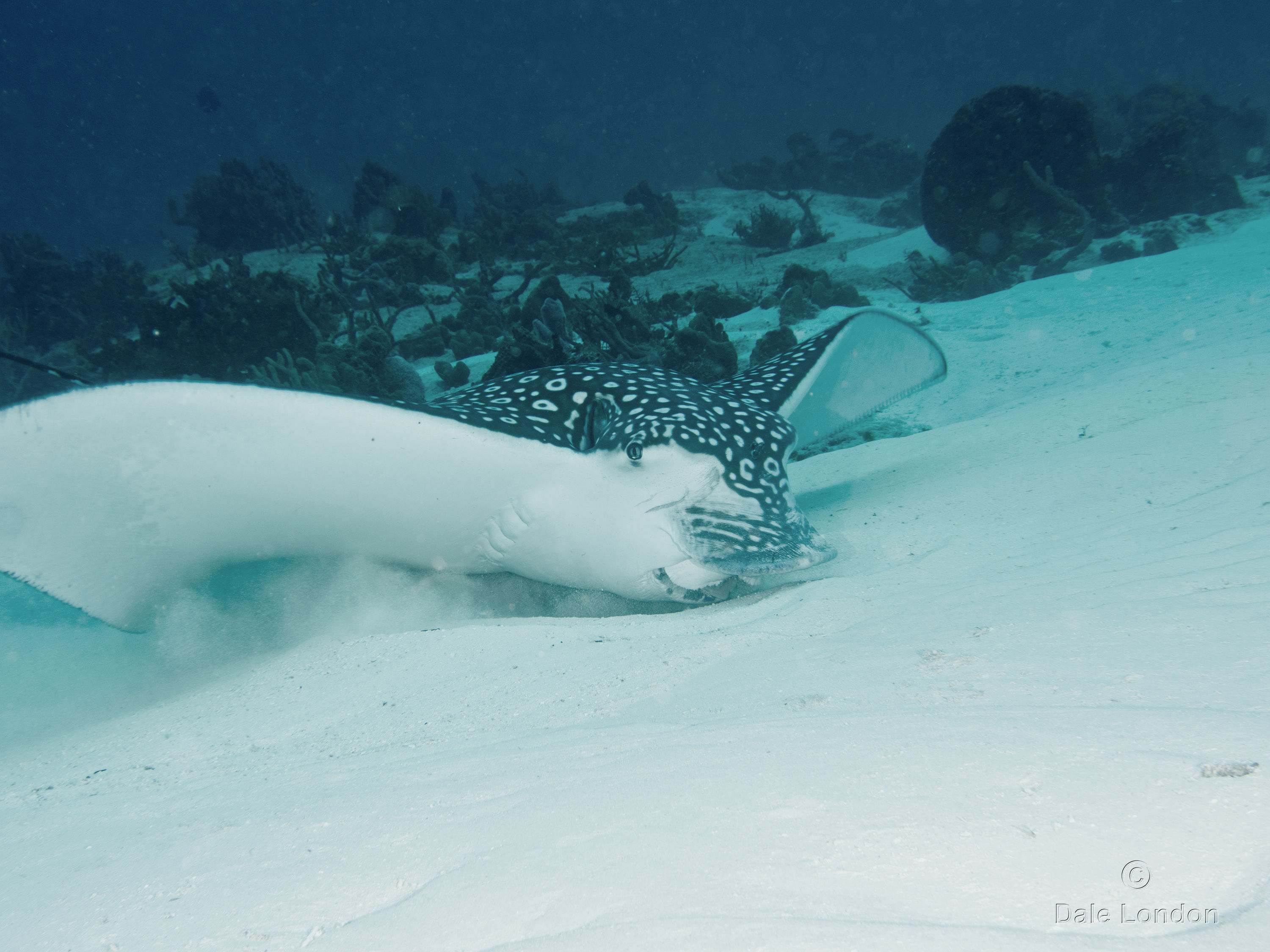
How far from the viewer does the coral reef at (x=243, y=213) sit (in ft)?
69.4

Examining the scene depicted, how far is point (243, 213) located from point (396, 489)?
79.7ft

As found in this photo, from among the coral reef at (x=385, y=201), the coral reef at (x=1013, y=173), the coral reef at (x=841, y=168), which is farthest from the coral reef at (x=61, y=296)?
the coral reef at (x=841, y=168)

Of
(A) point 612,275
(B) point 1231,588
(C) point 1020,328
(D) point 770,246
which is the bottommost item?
(B) point 1231,588

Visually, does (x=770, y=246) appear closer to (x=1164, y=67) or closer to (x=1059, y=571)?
(x=1059, y=571)

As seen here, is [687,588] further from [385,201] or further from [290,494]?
[385,201]

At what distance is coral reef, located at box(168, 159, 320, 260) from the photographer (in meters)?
21.2

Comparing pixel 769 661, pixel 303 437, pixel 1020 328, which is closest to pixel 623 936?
pixel 769 661

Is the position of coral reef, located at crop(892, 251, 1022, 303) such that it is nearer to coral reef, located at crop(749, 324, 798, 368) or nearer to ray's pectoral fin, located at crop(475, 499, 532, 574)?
coral reef, located at crop(749, 324, 798, 368)

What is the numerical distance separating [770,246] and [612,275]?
844 cm

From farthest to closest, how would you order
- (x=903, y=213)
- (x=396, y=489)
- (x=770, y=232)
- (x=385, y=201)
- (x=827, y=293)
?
1. (x=385, y=201)
2. (x=903, y=213)
3. (x=770, y=232)
4. (x=827, y=293)
5. (x=396, y=489)

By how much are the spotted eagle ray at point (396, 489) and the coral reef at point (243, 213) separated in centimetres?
2230

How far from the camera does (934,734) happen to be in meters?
1.19

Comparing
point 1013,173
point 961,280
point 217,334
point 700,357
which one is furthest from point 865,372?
point 1013,173

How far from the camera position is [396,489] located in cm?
268
